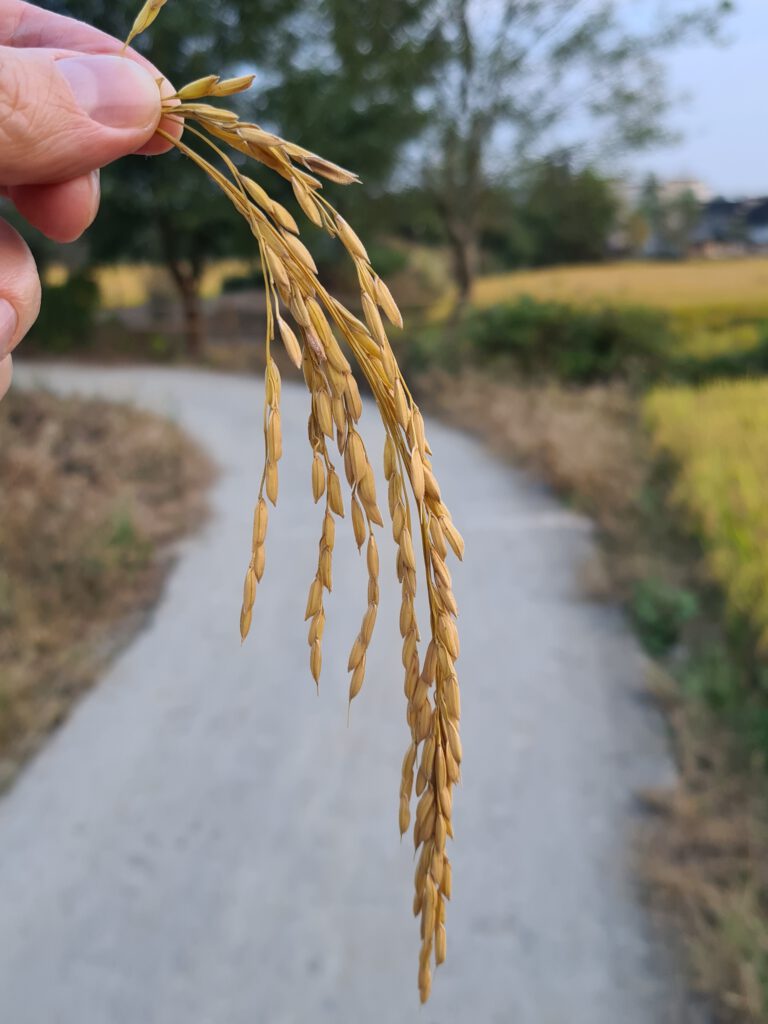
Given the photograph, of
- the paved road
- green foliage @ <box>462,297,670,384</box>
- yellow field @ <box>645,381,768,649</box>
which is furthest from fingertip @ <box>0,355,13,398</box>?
green foliage @ <box>462,297,670,384</box>

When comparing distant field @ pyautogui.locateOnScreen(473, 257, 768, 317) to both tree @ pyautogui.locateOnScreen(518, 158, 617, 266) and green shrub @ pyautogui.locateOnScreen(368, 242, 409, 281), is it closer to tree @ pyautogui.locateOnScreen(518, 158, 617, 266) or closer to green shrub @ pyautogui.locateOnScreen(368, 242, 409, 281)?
tree @ pyautogui.locateOnScreen(518, 158, 617, 266)

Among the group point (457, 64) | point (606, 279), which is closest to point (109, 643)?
point (606, 279)

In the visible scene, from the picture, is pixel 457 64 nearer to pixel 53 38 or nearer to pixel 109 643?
pixel 109 643

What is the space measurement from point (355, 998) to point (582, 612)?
2787 mm

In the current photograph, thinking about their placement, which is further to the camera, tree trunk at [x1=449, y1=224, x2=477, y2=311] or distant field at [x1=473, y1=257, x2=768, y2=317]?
tree trunk at [x1=449, y1=224, x2=477, y2=311]

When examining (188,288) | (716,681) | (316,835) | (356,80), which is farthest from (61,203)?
(188,288)

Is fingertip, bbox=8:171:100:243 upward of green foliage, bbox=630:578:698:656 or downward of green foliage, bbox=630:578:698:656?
upward

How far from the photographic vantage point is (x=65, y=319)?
1831 cm

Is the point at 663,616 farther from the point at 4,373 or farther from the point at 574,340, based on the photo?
the point at 574,340

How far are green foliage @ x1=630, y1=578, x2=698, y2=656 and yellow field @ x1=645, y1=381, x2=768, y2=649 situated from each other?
0.21 metres

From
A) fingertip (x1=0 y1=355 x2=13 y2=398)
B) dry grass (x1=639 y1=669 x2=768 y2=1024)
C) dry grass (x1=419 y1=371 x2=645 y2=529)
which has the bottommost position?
dry grass (x1=639 y1=669 x2=768 y2=1024)

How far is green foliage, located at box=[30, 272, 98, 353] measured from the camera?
18.2 m

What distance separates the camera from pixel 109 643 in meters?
4.47

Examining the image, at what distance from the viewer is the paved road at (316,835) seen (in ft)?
8.23
